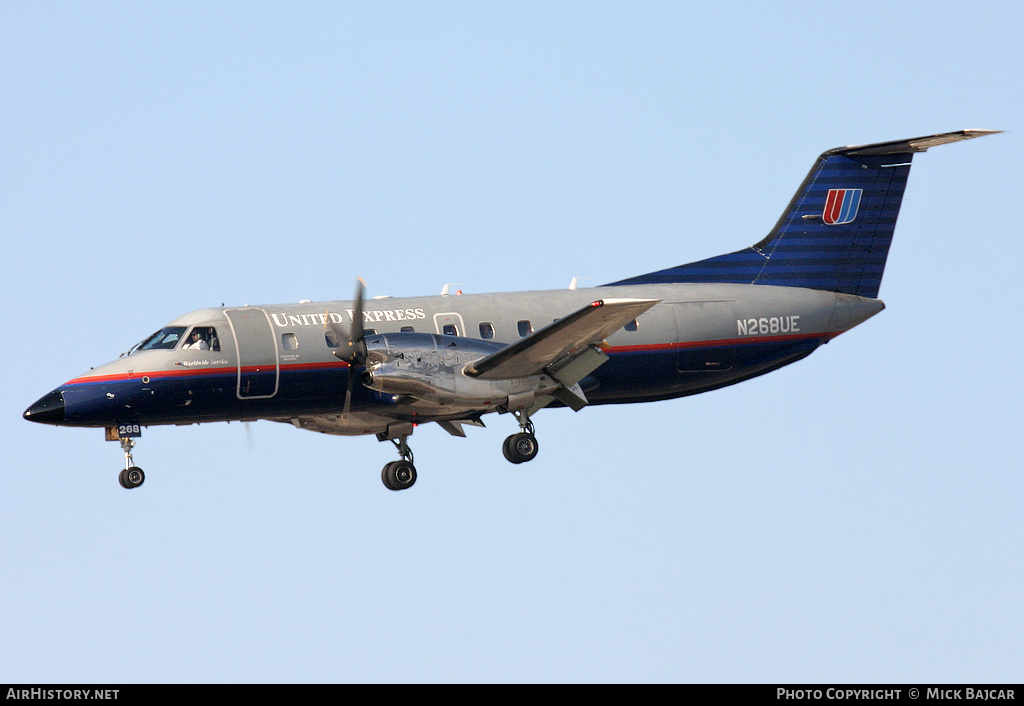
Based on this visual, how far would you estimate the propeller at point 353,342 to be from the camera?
27922mm

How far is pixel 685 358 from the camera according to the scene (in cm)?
3162

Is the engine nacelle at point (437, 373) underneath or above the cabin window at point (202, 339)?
underneath

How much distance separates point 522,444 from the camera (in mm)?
29797

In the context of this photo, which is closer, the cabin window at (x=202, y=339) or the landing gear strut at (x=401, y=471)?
the cabin window at (x=202, y=339)

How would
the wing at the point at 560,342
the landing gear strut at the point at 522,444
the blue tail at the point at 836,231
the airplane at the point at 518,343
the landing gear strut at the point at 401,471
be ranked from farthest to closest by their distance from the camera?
the blue tail at the point at 836,231 < the landing gear strut at the point at 401,471 < the landing gear strut at the point at 522,444 < the airplane at the point at 518,343 < the wing at the point at 560,342

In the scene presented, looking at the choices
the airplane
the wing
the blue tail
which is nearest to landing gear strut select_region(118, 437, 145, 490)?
the airplane

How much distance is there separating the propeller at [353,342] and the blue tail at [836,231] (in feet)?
25.2

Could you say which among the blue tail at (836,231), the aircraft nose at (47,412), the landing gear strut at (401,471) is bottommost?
the landing gear strut at (401,471)

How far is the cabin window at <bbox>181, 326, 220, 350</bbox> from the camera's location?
28.7 metres

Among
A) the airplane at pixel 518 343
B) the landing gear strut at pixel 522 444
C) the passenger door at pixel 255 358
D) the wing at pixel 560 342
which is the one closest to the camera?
the wing at pixel 560 342

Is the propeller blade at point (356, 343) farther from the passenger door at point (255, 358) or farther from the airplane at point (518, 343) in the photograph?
the passenger door at point (255, 358)

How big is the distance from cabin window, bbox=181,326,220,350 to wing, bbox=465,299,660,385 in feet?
15.7

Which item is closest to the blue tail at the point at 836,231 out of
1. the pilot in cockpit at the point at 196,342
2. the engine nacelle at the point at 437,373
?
the engine nacelle at the point at 437,373
